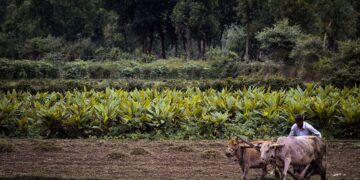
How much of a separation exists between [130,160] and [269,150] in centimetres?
506

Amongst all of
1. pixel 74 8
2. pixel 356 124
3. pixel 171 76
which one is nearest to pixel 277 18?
pixel 171 76

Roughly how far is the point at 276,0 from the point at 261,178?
41.8 metres

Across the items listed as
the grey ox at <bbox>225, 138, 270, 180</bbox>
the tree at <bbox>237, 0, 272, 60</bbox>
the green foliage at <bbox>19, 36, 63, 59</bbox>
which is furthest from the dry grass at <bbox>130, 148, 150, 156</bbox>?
the green foliage at <bbox>19, 36, 63, 59</bbox>

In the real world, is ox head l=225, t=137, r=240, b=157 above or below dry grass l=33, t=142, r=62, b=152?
above

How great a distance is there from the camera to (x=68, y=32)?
7281 centimetres

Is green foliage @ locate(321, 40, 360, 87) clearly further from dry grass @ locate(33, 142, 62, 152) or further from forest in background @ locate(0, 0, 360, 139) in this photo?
dry grass @ locate(33, 142, 62, 152)

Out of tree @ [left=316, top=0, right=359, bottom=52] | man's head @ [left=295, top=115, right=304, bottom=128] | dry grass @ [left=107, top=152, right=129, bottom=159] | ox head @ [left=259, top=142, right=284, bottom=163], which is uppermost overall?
tree @ [left=316, top=0, right=359, bottom=52]

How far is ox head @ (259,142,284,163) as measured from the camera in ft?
31.5

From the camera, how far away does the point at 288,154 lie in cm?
960

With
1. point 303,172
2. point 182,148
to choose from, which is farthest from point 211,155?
point 303,172

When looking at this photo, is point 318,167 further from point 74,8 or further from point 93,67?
point 74,8

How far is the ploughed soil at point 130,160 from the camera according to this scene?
38.9 ft

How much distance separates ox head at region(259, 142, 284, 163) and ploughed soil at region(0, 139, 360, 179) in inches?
69.5

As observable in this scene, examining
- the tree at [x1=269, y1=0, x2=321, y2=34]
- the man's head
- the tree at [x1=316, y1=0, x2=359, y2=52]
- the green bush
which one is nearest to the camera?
the man's head
